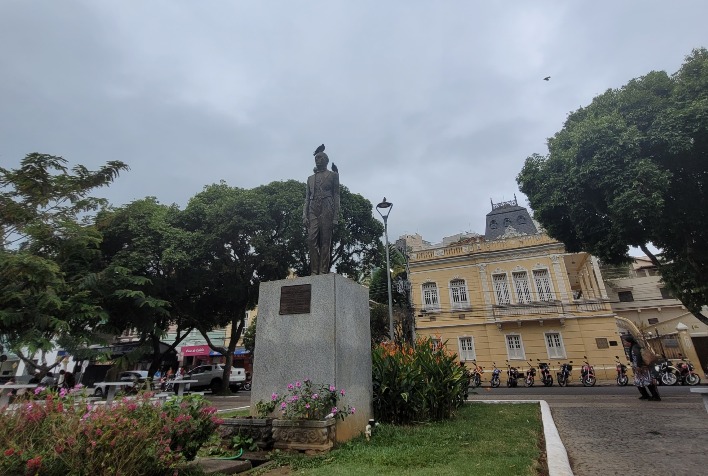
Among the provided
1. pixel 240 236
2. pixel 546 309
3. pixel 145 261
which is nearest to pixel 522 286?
pixel 546 309

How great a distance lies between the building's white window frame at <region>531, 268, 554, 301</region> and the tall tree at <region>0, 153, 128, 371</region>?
2224 cm

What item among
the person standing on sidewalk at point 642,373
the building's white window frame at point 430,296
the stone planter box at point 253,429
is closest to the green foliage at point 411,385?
the stone planter box at point 253,429

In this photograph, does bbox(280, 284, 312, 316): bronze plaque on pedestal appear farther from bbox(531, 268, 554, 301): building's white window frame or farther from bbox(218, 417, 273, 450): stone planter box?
bbox(531, 268, 554, 301): building's white window frame

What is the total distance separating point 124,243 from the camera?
1820 cm

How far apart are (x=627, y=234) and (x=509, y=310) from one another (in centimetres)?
1276

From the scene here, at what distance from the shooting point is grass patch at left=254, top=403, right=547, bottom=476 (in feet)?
12.9

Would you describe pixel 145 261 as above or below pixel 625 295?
below

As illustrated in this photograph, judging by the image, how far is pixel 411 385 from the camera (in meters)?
6.90

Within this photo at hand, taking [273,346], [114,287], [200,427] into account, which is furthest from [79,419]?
[114,287]

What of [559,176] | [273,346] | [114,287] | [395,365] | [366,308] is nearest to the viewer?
[273,346]

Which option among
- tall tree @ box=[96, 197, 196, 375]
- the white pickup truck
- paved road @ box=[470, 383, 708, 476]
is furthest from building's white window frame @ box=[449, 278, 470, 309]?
tall tree @ box=[96, 197, 196, 375]

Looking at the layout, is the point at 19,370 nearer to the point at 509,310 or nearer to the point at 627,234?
the point at 509,310

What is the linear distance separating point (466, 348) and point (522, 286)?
5.16 m

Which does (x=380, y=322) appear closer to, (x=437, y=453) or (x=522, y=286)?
(x=522, y=286)
